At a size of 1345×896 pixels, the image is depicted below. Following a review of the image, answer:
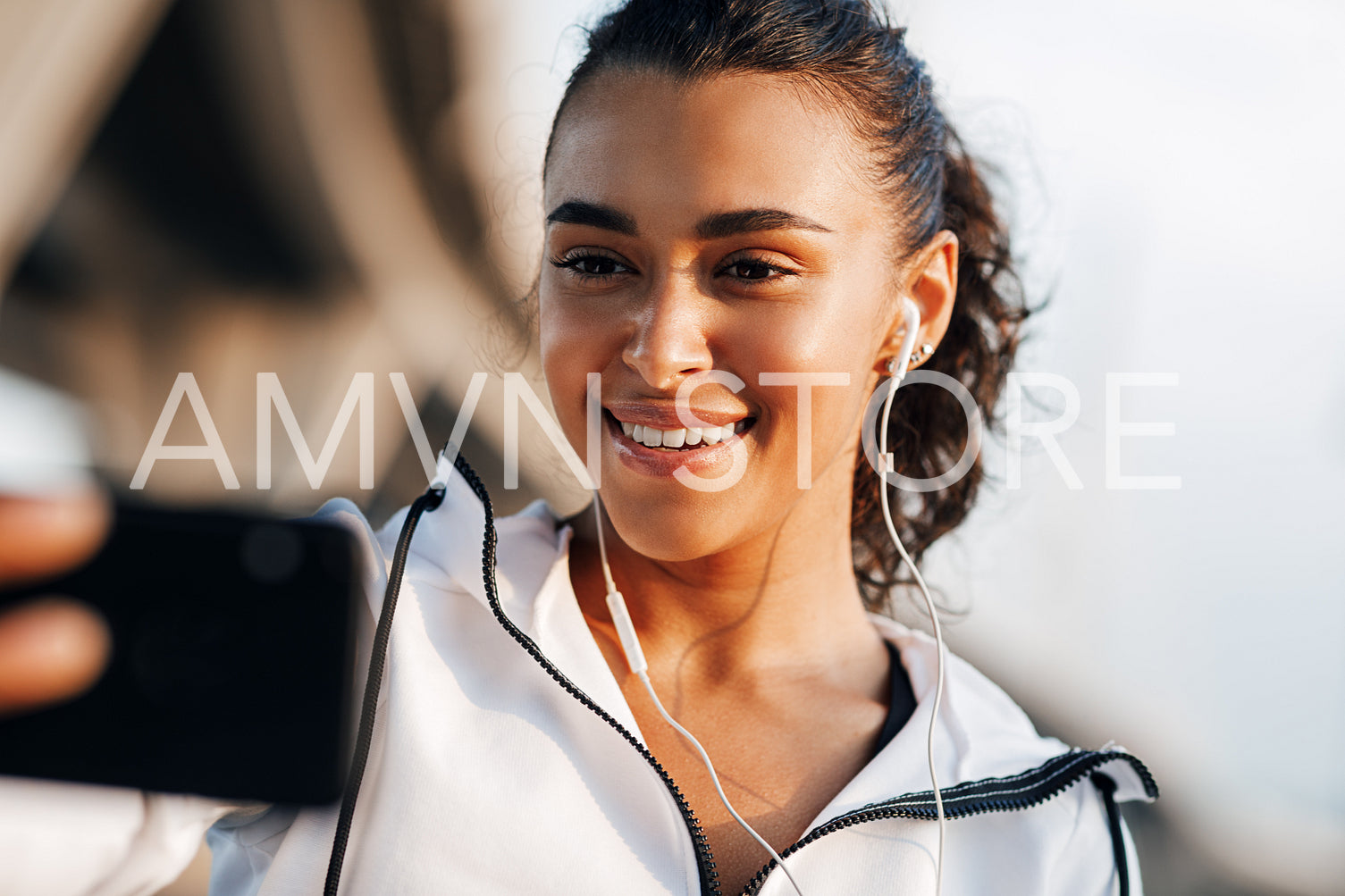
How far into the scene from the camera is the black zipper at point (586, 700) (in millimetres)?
953

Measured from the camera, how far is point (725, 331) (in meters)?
1.05

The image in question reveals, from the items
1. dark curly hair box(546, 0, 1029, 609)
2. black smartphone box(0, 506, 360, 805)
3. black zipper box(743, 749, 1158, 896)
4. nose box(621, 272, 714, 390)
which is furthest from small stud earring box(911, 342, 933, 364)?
black smartphone box(0, 506, 360, 805)

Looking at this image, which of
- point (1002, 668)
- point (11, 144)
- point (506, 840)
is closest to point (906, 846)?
point (506, 840)

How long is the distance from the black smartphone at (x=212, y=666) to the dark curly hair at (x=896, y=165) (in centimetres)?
72

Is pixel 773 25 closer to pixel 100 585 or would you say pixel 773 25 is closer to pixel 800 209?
pixel 800 209

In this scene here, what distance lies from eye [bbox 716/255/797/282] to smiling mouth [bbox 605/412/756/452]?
0.16 m

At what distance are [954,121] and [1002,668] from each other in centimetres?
179

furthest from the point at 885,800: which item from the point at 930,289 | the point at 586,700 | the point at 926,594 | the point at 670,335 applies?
the point at 930,289

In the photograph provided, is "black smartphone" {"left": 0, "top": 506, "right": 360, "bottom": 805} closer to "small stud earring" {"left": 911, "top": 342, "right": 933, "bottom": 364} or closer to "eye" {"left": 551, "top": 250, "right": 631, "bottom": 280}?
"eye" {"left": 551, "top": 250, "right": 631, "bottom": 280}

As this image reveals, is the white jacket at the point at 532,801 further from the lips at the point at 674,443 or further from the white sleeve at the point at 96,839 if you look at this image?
the lips at the point at 674,443

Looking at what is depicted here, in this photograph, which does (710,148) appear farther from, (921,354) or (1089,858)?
(1089,858)

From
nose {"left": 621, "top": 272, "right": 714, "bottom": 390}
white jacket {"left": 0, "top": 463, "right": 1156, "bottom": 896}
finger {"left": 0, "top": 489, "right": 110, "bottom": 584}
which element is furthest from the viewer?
nose {"left": 621, "top": 272, "right": 714, "bottom": 390}

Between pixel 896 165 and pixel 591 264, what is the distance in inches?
16.5

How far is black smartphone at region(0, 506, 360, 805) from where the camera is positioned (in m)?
0.56
